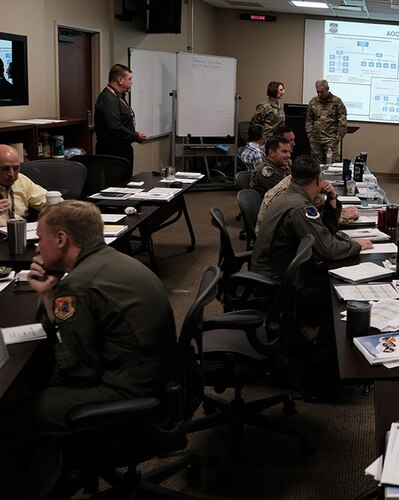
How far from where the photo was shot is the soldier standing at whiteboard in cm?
609

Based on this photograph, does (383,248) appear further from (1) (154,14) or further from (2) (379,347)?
(1) (154,14)

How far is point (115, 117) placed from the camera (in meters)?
6.11

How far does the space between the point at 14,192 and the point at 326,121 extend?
18.7 ft

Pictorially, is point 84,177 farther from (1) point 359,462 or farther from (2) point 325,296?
(1) point 359,462

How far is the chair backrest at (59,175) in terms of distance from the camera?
4578mm

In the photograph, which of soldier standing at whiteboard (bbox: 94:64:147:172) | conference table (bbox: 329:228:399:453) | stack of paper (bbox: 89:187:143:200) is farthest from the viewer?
soldier standing at whiteboard (bbox: 94:64:147:172)

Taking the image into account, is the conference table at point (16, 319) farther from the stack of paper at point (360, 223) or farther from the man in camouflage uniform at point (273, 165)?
the man in camouflage uniform at point (273, 165)

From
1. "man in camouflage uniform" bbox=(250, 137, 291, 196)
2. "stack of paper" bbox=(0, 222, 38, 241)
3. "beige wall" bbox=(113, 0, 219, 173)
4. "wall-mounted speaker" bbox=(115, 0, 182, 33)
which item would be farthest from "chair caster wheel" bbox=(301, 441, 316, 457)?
"wall-mounted speaker" bbox=(115, 0, 182, 33)

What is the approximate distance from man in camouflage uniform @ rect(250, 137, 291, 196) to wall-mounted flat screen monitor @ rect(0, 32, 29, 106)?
207cm

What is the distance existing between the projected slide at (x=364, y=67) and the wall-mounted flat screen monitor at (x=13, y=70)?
664 centimetres

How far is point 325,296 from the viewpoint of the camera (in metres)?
3.29

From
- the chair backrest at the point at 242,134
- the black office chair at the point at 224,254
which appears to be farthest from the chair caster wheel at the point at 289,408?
the chair backrest at the point at 242,134

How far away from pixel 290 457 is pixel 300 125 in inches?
283

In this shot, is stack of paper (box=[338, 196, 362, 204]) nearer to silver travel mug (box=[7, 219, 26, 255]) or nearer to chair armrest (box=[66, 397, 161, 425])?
silver travel mug (box=[7, 219, 26, 255])
